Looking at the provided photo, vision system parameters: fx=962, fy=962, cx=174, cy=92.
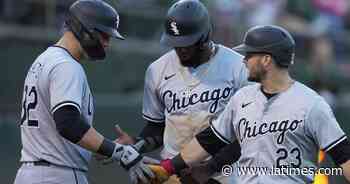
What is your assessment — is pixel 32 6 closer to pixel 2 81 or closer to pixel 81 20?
pixel 2 81

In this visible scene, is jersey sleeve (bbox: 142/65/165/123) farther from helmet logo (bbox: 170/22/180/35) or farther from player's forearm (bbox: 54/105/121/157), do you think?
player's forearm (bbox: 54/105/121/157)

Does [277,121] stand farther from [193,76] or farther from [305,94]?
[193,76]

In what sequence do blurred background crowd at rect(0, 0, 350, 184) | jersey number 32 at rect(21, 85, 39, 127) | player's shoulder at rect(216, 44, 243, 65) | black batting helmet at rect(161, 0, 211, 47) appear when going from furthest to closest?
blurred background crowd at rect(0, 0, 350, 184) < player's shoulder at rect(216, 44, 243, 65) < black batting helmet at rect(161, 0, 211, 47) < jersey number 32 at rect(21, 85, 39, 127)

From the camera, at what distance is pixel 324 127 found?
5902 mm

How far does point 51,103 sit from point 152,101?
4.57 feet

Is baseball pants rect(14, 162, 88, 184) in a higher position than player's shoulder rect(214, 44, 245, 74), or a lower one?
lower

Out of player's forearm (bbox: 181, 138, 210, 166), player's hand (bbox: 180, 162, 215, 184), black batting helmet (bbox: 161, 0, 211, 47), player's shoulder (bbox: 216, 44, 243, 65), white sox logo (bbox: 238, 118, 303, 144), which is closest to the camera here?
white sox logo (bbox: 238, 118, 303, 144)

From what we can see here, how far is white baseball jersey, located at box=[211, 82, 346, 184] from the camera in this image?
19.5 feet

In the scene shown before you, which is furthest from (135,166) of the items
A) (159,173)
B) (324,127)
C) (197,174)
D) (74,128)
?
(324,127)

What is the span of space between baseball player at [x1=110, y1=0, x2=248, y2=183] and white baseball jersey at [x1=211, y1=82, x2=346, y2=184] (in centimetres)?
86

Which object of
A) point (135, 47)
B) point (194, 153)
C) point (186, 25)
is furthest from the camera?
point (135, 47)

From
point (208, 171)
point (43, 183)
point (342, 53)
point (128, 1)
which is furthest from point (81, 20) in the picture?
point (342, 53)

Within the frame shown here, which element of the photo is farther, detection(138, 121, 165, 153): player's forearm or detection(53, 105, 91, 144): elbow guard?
detection(138, 121, 165, 153): player's forearm

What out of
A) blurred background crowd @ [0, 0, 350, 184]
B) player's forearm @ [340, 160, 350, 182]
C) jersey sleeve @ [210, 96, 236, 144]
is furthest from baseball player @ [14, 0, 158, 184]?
blurred background crowd @ [0, 0, 350, 184]
